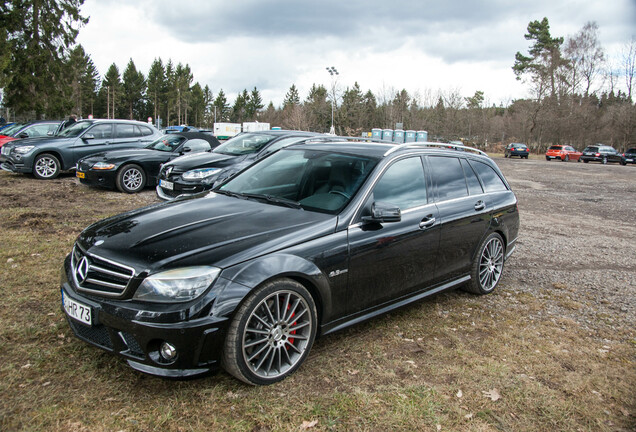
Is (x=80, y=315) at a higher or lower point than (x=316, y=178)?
lower

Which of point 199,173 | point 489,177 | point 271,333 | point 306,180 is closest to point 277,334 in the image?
point 271,333

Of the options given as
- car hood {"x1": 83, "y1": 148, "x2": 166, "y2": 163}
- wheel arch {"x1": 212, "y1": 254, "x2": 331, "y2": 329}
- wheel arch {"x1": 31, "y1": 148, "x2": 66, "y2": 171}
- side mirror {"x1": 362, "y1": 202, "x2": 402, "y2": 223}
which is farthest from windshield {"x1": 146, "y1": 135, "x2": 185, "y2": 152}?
wheel arch {"x1": 212, "y1": 254, "x2": 331, "y2": 329}

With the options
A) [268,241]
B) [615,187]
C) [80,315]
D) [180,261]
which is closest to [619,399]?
[268,241]

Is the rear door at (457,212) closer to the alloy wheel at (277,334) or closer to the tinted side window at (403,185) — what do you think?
the tinted side window at (403,185)

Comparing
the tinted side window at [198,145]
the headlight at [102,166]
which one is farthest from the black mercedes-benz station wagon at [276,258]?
the tinted side window at [198,145]

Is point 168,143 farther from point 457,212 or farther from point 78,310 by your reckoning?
point 78,310

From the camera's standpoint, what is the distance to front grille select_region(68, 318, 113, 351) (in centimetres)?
287

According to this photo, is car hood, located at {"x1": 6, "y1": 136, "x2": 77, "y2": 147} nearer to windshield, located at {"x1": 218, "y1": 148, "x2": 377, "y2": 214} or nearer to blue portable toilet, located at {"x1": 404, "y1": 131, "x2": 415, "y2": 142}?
windshield, located at {"x1": 218, "y1": 148, "x2": 377, "y2": 214}

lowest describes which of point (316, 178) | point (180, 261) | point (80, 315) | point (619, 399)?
point (619, 399)

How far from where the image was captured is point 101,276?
9.77 feet

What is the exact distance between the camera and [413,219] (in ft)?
13.2

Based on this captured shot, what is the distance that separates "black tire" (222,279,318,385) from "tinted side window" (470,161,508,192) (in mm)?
2909

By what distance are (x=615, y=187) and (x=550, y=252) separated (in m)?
14.1

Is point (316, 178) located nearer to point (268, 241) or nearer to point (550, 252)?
point (268, 241)
